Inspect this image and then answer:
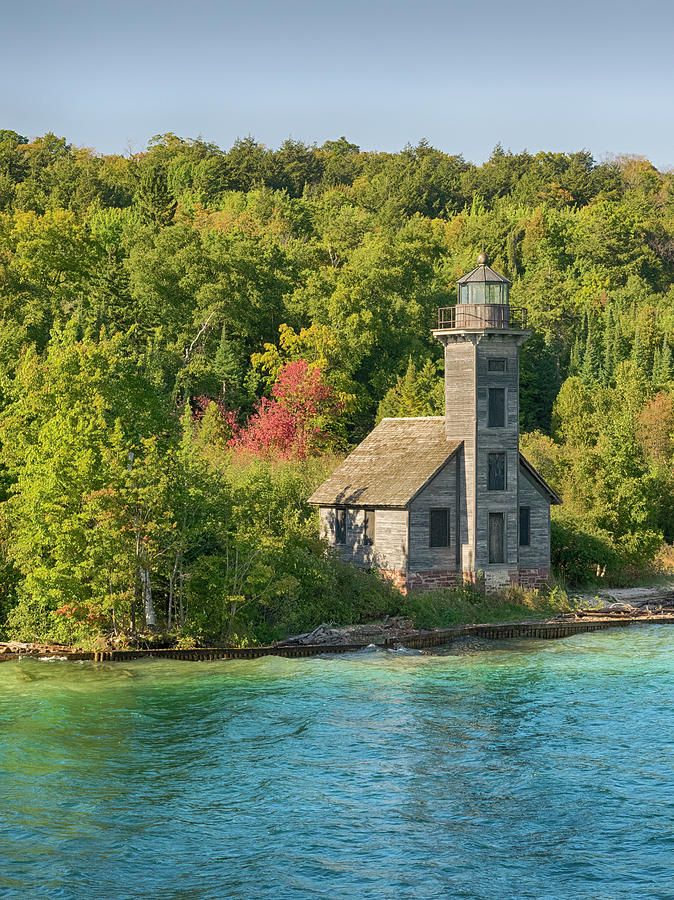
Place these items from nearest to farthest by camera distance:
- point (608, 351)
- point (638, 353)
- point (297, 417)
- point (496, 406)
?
point (496, 406) < point (297, 417) < point (638, 353) < point (608, 351)

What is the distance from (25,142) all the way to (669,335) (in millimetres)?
71599

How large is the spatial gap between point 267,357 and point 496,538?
2646 cm

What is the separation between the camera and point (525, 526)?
43.5 m

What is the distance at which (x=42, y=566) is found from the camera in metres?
34.2

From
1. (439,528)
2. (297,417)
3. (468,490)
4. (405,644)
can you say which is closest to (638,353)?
(297,417)

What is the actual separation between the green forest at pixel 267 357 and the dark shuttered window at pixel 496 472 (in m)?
5.82

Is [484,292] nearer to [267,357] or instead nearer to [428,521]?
[428,521]

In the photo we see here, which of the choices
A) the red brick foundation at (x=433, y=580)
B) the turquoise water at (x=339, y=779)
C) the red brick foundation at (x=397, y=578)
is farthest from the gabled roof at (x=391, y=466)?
the turquoise water at (x=339, y=779)

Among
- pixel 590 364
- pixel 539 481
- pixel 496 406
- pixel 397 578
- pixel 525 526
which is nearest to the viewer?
pixel 397 578

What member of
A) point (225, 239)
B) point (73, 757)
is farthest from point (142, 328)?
point (73, 757)

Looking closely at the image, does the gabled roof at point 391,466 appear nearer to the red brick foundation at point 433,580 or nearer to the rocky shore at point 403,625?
the red brick foundation at point 433,580

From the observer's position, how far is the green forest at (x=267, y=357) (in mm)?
35125

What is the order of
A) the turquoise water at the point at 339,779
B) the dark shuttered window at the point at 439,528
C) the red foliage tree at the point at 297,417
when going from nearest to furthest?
1. the turquoise water at the point at 339,779
2. the dark shuttered window at the point at 439,528
3. the red foliage tree at the point at 297,417

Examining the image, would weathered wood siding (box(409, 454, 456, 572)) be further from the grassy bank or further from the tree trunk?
the tree trunk
